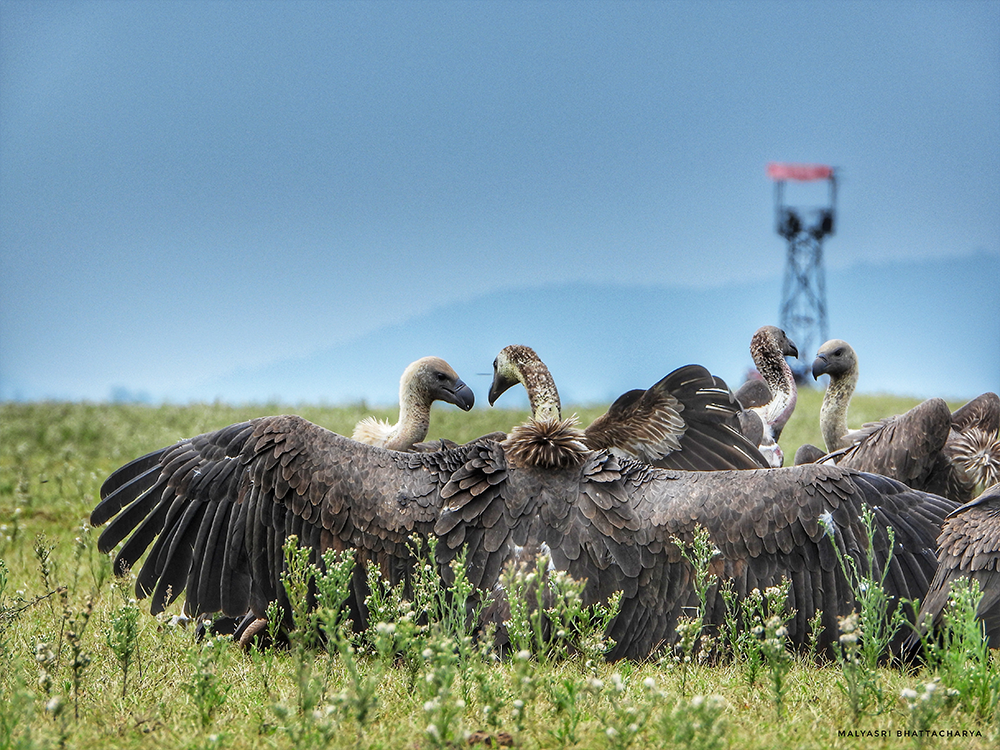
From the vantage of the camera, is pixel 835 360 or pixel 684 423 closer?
pixel 684 423

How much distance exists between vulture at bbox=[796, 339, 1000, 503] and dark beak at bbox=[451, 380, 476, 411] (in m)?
2.75

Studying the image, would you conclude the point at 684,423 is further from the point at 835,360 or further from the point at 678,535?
the point at 835,360

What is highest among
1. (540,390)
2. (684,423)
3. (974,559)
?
(540,390)

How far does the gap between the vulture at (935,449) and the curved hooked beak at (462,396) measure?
2748 mm

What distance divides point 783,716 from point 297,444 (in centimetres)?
273

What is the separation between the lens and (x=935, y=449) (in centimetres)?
730

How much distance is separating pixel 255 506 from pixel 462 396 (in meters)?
2.77

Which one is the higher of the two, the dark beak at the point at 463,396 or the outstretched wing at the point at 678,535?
the dark beak at the point at 463,396

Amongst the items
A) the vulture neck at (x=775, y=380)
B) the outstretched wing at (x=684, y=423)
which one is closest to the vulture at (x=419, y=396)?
the outstretched wing at (x=684, y=423)

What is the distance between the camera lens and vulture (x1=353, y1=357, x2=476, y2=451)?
7.95m

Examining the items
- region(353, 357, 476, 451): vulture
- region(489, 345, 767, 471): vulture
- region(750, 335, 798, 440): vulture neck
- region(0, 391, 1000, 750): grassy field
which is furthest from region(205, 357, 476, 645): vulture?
region(750, 335, 798, 440): vulture neck

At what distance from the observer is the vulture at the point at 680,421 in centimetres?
669

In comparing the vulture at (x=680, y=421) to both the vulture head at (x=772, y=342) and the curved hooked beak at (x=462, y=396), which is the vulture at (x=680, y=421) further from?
the vulture head at (x=772, y=342)

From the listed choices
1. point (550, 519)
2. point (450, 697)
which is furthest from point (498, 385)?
point (450, 697)
